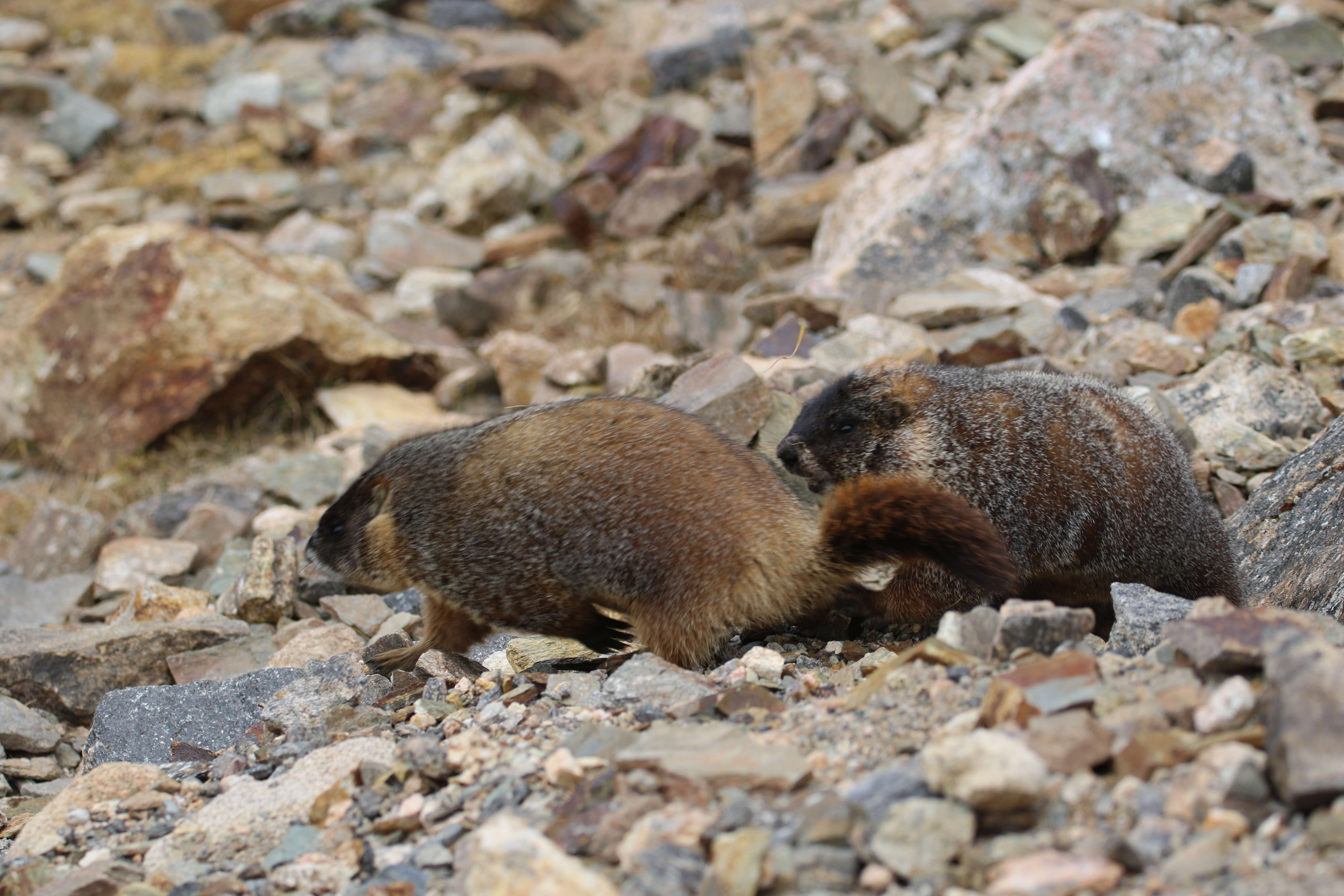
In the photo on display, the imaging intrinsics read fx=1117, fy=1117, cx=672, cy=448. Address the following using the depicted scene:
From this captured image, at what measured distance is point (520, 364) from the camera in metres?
9.14

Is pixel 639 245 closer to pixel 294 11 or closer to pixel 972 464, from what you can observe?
pixel 972 464

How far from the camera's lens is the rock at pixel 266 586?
6023 mm

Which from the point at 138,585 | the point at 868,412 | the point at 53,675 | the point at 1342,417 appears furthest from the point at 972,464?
the point at 138,585

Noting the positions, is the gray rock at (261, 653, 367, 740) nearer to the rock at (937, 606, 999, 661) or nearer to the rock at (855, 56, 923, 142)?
the rock at (937, 606, 999, 661)

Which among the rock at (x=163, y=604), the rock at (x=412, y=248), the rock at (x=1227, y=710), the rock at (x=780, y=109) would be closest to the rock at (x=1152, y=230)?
the rock at (x=780, y=109)

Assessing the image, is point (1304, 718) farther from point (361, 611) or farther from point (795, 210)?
point (795, 210)

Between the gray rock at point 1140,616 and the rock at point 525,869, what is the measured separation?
1869mm

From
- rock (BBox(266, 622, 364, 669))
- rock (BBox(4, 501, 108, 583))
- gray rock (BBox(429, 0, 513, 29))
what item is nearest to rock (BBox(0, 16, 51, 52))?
gray rock (BBox(429, 0, 513, 29))

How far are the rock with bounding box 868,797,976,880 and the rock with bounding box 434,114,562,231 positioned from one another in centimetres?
1077

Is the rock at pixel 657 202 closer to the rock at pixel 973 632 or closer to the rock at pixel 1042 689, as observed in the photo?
the rock at pixel 973 632

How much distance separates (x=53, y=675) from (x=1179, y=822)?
17.0 ft

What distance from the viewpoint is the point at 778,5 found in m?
15.1

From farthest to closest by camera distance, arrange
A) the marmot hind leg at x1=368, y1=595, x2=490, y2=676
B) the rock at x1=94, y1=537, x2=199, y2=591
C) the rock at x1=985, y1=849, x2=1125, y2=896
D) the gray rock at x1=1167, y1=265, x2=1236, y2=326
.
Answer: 1. the gray rock at x1=1167, y1=265, x2=1236, y2=326
2. the rock at x1=94, y1=537, x2=199, y2=591
3. the marmot hind leg at x1=368, y1=595, x2=490, y2=676
4. the rock at x1=985, y1=849, x2=1125, y2=896

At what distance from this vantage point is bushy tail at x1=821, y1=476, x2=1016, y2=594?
3701 mm
